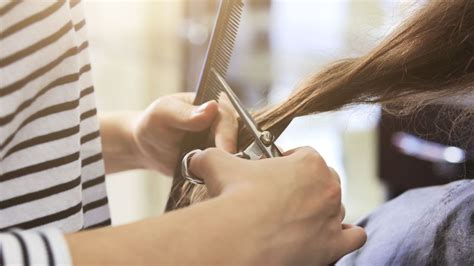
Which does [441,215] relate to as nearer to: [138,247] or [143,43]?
[138,247]

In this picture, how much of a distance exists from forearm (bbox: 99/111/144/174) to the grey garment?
0.32 metres

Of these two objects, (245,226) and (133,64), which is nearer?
(245,226)

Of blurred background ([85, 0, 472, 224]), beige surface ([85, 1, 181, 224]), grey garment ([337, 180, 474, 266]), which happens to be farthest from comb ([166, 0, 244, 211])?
beige surface ([85, 1, 181, 224])

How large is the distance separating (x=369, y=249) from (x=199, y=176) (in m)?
0.25

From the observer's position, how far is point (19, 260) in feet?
1.19

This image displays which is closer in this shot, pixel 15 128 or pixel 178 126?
pixel 15 128

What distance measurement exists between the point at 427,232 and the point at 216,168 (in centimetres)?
26

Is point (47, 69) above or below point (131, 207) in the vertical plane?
above

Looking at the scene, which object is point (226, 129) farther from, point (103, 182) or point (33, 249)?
point (33, 249)

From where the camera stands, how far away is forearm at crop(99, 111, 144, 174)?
0.83 meters

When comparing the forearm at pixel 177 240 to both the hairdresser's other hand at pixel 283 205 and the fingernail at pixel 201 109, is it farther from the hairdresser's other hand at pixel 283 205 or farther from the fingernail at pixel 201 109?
the fingernail at pixel 201 109

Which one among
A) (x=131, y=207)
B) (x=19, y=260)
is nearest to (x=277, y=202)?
(x=19, y=260)

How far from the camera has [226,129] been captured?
2.09 ft

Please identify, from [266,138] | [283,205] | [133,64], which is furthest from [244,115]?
[133,64]
